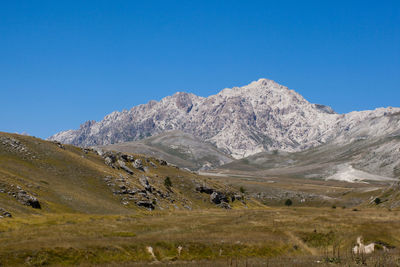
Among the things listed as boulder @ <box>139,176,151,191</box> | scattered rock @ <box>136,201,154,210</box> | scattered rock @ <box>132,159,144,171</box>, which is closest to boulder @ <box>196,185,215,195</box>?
scattered rock @ <box>132,159,144,171</box>

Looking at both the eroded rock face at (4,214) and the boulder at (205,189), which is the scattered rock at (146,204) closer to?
the boulder at (205,189)

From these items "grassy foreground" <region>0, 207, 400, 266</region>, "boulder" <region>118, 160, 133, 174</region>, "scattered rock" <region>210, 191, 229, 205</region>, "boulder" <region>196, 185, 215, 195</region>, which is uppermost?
"boulder" <region>118, 160, 133, 174</region>

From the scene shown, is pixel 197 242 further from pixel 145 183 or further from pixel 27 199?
pixel 145 183

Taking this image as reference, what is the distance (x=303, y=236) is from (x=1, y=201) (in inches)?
1944

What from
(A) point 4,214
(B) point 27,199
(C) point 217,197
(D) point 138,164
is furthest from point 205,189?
(A) point 4,214

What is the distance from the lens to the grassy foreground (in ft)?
117

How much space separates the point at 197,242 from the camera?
4369 cm

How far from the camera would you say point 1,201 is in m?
68.8

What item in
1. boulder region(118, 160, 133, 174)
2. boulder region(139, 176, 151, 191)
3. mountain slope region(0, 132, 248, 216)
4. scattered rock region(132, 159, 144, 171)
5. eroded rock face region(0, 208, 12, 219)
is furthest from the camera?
scattered rock region(132, 159, 144, 171)

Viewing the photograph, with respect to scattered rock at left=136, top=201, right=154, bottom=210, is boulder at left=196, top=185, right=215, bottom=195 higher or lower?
higher

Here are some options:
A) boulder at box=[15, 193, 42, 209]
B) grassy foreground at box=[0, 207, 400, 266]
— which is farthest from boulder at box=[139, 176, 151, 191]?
grassy foreground at box=[0, 207, 400, 266]

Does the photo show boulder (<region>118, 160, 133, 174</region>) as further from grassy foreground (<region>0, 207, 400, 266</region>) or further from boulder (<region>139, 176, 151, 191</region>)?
grassy foreground (<region>0, 207, 400, 266</region>)

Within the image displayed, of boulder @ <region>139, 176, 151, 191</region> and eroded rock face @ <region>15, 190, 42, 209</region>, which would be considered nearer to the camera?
eroded rock face @ <region>15, 190, 42, 209</region>

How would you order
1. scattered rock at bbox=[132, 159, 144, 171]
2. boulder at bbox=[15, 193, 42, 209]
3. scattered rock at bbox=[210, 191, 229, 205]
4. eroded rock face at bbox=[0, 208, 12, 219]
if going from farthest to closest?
scattered rock at bbox=[132, 159, 144, 171] → scattered rock at bbox=[210, 191, 229, 205] → boulder at bbox=[15, 193, 42, 209] → eroded rock face at bbox=[0, 208, 12, 219]
